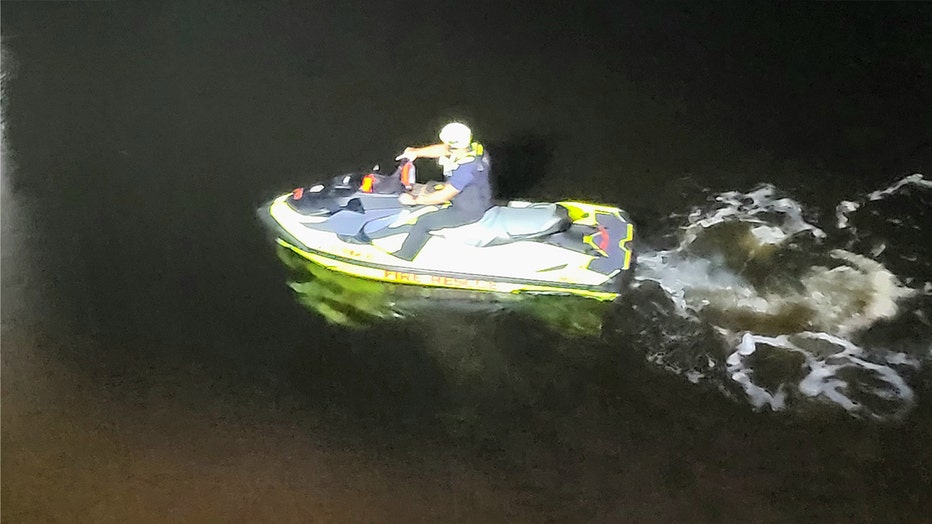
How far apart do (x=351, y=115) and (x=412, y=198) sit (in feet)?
1.03

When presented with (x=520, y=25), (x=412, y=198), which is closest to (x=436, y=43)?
(x=520, y=25)

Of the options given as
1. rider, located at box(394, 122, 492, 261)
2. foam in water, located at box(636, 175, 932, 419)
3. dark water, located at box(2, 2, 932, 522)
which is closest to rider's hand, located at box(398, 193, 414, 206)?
rider, located at box(394, 122, 492, 261)

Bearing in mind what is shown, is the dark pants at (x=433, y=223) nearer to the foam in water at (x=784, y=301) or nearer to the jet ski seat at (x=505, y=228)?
the jet ski seat at (x=505, y=228)

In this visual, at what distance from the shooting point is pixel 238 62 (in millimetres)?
1420

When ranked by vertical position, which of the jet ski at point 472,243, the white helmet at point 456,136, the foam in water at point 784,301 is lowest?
the foam in water at point 784,301

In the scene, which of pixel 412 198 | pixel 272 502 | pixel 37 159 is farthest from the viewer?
pixel 37 159

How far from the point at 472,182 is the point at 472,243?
66 millimetres

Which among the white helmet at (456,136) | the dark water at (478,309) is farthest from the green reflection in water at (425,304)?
the white helmet at (456,136)

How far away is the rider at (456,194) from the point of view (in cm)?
105

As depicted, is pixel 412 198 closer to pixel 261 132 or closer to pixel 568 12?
pixel 261 132

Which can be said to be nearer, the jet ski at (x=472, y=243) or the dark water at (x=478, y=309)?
the dark water at (x=478, y=309)

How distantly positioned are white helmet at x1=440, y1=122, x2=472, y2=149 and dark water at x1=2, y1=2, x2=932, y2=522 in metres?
0.19

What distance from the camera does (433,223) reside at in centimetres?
107

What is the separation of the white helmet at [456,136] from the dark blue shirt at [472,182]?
0.02 m
